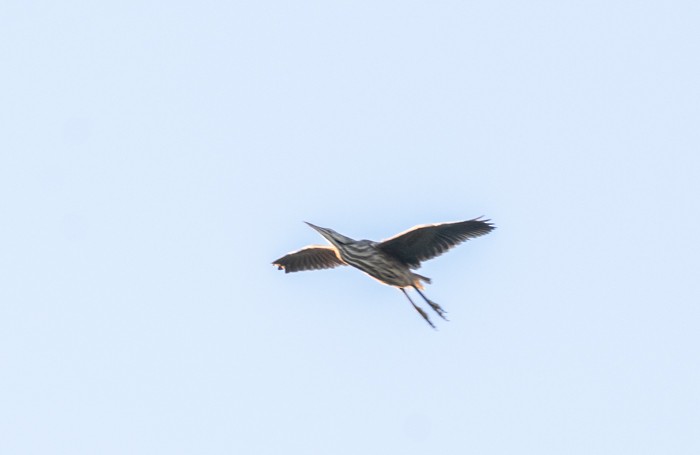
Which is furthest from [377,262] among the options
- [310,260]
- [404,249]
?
[310,260]

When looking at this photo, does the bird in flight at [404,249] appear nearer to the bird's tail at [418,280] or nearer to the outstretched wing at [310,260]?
the bird's tail at [418,280]

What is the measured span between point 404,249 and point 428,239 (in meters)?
0.45

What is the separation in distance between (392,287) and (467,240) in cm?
165

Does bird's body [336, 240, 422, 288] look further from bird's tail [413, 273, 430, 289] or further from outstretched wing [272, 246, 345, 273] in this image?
outstretched wing [272, 246, 345, 273]

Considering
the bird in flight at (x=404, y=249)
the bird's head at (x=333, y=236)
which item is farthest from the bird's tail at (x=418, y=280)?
the bird's head at (x=333, y=236)

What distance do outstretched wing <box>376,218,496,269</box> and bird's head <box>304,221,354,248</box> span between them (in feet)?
2.01

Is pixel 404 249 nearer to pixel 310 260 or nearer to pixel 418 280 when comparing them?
pixel 418 280

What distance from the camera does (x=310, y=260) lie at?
2658 cm

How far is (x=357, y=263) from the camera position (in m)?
23.8

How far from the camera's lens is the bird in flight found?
23.4 m

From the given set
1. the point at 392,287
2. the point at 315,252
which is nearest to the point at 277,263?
the point at 315,252

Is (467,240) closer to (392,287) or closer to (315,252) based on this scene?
(392,287)

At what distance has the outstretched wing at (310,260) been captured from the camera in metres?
26.4

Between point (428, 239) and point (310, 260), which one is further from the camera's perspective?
point (310, 260)
